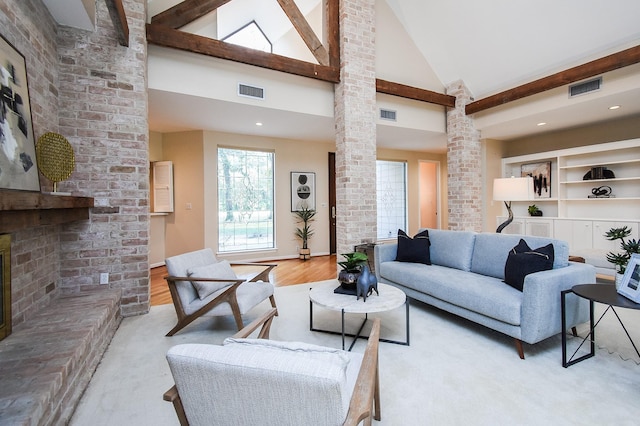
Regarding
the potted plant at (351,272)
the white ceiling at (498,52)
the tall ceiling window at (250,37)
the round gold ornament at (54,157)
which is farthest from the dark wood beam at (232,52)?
the potted plant at (351,272)

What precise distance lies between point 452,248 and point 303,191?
3.65 metres

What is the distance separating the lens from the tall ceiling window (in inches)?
220

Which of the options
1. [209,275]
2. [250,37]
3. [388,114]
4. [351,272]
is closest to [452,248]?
[351,272]

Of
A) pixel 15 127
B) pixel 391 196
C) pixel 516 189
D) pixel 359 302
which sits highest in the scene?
pixel 15 127

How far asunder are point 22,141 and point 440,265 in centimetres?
385

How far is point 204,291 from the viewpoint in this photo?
2617mm

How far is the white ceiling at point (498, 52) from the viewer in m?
3.70

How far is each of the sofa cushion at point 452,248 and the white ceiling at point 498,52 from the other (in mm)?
2496

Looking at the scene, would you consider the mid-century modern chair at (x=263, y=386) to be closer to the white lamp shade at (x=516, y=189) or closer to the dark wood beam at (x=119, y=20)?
the dark wood beam at (x=119, y=20)

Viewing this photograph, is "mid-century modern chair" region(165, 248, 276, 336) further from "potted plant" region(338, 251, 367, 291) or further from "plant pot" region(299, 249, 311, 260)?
"plant pot" region(299, 249, 311, 260)

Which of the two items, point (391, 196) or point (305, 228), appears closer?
point (305, 228)

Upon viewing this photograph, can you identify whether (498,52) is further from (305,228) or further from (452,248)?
(305,228)

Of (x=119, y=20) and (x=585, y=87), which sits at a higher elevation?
(x=119, y=20)

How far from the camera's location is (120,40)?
2949 millimetres
